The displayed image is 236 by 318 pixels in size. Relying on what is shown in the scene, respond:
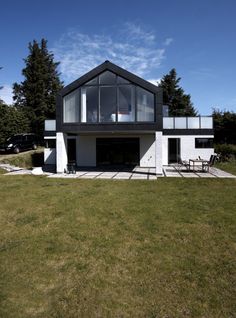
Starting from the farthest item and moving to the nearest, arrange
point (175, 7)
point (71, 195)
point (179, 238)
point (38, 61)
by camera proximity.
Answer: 1. point (38, 61)
2. point (175, 7)
3. point (71, 195)
4. point (179, 238)

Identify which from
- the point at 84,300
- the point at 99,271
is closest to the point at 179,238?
the point at 99,271

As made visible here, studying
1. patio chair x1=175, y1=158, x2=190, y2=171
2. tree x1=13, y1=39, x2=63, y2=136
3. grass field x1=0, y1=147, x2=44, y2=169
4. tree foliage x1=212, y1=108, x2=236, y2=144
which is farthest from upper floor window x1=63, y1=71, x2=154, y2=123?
tree x1=13, y1=39, x2=63, y2=136

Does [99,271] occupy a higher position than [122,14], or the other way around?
[122,14]

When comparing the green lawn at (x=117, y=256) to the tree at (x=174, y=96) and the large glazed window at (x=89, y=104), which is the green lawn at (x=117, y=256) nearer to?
the large glazed window at (x=89, y=104)

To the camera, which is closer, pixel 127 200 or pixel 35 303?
pixel 35 303

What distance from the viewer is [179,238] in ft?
19.7

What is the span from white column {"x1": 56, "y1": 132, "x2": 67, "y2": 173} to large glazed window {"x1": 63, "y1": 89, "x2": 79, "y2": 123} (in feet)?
3.70

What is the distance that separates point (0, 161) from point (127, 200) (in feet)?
48.7

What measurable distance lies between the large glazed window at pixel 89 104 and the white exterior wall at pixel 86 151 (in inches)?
210

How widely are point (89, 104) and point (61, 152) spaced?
12.0 feet

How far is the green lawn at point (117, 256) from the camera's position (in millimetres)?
3641

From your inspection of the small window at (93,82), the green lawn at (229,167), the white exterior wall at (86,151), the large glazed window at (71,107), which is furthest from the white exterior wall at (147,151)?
the large glazed window at (71,107)

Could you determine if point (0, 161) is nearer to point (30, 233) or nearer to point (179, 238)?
point (30, 233)

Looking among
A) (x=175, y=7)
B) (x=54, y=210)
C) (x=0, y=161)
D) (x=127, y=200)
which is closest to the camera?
(x=54, y=210)
